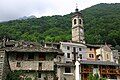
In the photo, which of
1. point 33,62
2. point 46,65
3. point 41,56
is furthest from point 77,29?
point 33,62

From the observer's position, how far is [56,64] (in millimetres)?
44938

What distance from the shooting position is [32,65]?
42156mm

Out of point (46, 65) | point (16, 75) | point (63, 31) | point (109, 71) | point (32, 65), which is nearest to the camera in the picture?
point (16, 75)

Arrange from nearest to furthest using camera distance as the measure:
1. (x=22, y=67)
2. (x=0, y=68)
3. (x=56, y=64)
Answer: (x=0, y=68) → (x=22, y=67) → (x=56, y=64)

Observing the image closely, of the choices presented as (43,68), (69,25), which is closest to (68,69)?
(43,68)

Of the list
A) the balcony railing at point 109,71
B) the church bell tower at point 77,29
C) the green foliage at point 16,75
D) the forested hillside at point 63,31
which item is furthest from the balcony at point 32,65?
the forested hillside at point 63,31

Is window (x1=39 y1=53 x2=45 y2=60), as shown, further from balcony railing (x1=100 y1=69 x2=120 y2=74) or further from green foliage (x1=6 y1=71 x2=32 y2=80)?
balcony railing (x1=100 y1=69 x2=120 y2=74)

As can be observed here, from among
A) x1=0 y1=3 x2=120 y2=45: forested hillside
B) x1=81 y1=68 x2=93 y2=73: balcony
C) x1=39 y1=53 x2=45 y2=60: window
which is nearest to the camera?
x1=39 y1=53 x2=45 y2=60: window

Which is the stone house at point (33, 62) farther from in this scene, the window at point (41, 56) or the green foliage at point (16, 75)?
the green foliage at point (16, 75)

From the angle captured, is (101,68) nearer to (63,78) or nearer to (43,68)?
(63,78)

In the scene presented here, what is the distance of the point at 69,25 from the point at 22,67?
7547cm

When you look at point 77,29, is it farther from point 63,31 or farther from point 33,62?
point 63,31

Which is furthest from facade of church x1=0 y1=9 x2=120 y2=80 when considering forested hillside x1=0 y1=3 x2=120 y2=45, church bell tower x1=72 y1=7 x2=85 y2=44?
forested hillside x1=0 y1=3 x2=120 y2=45

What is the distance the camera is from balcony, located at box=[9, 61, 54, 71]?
41.8 meters
